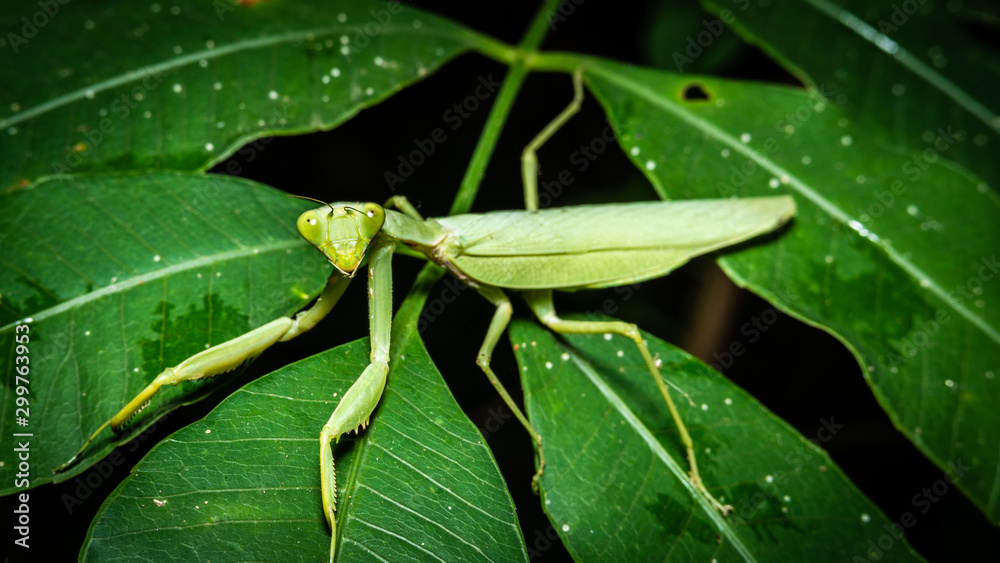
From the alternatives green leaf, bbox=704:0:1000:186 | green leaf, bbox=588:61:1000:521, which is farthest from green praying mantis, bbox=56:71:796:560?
green leaf, bbox=704:0:1000:186

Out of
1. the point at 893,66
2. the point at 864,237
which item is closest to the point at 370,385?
the point at 864,237

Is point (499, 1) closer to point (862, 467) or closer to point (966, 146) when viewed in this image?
point (966, 146)

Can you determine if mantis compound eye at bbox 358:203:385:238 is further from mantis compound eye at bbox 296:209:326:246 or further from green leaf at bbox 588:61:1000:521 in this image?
green leaf at bbox 588:61:1000:521

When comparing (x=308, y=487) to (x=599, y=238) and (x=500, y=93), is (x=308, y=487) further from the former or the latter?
(x=500, y=93)

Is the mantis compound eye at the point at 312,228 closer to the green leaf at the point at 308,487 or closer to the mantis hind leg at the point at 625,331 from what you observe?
the green leaf at the point at 308,487

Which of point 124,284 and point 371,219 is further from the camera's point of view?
point 371,219

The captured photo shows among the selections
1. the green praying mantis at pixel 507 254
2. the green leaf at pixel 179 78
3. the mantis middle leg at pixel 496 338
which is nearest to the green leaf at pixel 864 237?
the green praying mantis at pixel 507 254
